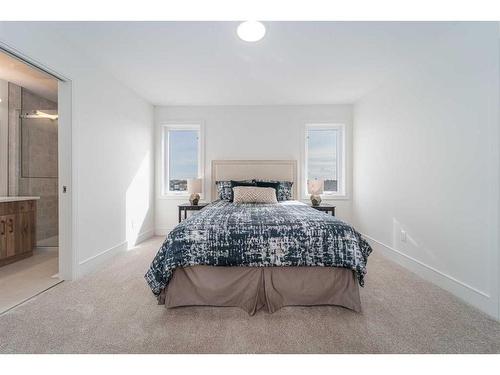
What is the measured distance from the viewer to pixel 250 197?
3.32 metres

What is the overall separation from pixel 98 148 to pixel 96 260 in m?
1.31

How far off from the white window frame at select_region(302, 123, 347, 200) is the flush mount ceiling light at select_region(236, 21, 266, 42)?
2.27 m

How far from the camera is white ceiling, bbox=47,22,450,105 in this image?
2059 millimetres

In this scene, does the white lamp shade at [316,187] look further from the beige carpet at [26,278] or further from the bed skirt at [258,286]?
the beige carpet at [26,278]

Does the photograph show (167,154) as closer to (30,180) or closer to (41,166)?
(41,166)

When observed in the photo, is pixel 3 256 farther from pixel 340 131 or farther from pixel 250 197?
pixel 340 131

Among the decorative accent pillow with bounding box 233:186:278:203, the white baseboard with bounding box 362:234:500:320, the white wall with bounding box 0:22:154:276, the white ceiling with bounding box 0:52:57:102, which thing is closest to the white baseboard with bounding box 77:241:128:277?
the white wall with bounding box 0:22:154:276

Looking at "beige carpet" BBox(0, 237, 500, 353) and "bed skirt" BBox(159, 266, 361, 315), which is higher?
"bed skirt" BBox(159, 266, 361, 315)

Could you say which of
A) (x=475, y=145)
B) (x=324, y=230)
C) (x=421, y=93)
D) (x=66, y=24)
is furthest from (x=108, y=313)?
(x=421, y=93)

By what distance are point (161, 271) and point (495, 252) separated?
251 cm

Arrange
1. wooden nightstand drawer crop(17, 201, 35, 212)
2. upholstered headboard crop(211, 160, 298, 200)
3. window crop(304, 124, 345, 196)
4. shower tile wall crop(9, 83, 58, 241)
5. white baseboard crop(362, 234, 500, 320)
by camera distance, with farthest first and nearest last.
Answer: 1. window crop(304, 124, 345, 196)
2. upholstered headboard crop(211, 160, 298, 200)
3. shower tile wall crop(9, 83, 58, 241)
4. wooden nightstand drawer crop(17, 201, 35, 212)
5. white baseboard crop(362, 234, 500, 320)

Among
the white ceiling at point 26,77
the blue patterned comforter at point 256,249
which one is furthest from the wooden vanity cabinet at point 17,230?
the blue patterned comforter at point 256,249

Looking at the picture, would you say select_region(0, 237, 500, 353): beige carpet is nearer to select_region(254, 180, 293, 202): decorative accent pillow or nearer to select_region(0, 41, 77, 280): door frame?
select_region(0, 41, 77, 280): door frame

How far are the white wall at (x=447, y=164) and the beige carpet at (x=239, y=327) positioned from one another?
37 centimetres
